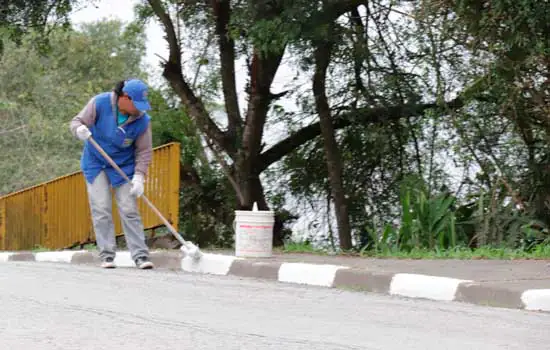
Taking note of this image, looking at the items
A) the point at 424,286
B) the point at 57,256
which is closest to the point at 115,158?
the point at 57,256

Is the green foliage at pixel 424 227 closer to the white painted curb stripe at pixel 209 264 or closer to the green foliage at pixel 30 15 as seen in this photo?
the white painted curb stripe at pixel 209 264

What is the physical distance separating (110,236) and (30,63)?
81.6ft

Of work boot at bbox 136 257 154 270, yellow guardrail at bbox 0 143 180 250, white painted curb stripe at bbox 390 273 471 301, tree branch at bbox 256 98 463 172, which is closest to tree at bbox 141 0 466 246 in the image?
tree branch at bbox 256 98 463 172

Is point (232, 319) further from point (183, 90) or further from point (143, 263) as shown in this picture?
point (183, 90)

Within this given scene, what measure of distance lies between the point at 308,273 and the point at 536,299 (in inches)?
95.1

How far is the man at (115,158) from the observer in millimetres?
10492

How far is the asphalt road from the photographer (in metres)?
5.46

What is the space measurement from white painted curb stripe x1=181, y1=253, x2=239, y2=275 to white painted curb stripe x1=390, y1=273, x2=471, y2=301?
88.7 inches

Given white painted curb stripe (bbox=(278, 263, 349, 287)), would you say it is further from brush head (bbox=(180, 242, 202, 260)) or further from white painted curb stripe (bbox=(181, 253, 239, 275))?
brush head (bbox=(180, 242, 202, 260))

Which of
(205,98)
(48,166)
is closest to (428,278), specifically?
(205,98)

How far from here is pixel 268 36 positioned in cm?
1349

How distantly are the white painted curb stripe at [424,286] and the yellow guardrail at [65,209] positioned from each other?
19.5ft

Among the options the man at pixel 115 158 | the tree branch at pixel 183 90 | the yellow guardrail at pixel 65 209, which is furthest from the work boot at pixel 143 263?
the tree branch at pixel 183 90

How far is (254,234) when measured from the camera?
35.8ft
